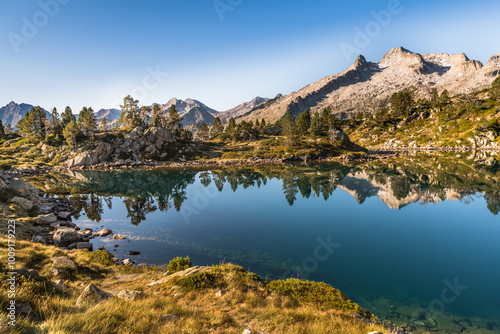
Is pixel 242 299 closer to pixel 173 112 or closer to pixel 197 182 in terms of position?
pixel 197 182

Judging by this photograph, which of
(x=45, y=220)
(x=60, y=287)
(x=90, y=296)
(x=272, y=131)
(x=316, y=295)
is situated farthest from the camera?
(x=272, y=131)

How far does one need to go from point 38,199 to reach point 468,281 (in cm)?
6307

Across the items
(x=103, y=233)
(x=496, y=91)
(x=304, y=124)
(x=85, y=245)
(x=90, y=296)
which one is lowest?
(x=103, y=233)

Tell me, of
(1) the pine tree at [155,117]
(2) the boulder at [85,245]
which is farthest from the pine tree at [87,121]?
(2) the boulder at [85,245]

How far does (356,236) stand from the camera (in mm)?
27703

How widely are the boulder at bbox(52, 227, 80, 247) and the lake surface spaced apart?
7.91 feet

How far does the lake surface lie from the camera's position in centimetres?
1666

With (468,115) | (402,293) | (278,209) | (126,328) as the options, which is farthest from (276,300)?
(468,115)

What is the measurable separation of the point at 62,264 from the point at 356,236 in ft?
96.8

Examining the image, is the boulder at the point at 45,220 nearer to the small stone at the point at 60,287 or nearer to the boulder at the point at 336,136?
the small stone at the point at 60,287

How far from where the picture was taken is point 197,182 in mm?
70750

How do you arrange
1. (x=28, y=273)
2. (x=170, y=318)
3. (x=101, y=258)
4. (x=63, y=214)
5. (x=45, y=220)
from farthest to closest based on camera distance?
(x=63, y=214), (x=45, y=220), (x=101, y=258), (x=28, y=273), (x=170, y=318)

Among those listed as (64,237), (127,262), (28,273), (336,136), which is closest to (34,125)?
(64,237)

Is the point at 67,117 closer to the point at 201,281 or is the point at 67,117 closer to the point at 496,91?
the point at 201,281
